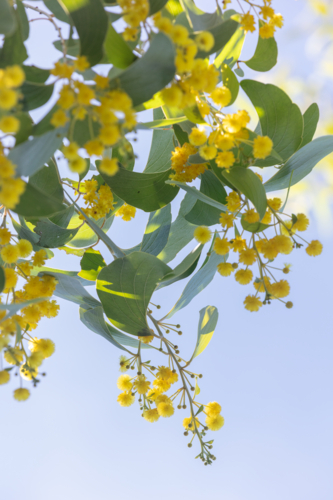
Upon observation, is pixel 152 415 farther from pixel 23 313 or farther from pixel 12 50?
pixel 12 50

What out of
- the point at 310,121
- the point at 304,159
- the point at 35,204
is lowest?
the point at 35,204

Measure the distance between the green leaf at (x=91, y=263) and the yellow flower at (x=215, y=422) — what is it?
47 cm

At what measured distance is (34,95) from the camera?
581mm

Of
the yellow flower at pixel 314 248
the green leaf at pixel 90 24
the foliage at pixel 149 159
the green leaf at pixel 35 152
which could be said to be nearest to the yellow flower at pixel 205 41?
the foliage at pixel 149 159

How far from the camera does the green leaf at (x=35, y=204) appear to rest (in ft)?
1.91

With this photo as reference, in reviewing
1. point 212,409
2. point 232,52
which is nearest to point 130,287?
point 212,409

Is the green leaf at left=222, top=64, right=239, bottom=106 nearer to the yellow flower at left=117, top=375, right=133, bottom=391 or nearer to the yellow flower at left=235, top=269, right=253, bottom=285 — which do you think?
the yellow flower at left=235, top=269, right=253, bottom=285

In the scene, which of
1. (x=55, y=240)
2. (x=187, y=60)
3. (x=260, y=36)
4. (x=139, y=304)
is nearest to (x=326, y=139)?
(x=260, y=36)

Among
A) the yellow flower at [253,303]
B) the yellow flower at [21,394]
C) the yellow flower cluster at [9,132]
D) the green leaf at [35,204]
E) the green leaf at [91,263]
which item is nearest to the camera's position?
the yellow flower cluster at [9,132]

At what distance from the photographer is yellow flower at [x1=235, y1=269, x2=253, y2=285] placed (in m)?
0.79

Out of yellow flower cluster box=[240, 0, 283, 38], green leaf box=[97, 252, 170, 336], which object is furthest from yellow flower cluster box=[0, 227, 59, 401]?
yellow flower cluster box=[240, 0, 283, 38]

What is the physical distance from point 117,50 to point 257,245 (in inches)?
16.8

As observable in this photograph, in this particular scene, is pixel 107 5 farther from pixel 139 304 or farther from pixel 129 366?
pixel 129 366

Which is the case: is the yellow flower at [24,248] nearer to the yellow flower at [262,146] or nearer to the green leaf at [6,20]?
the green leaf at [6,20]
